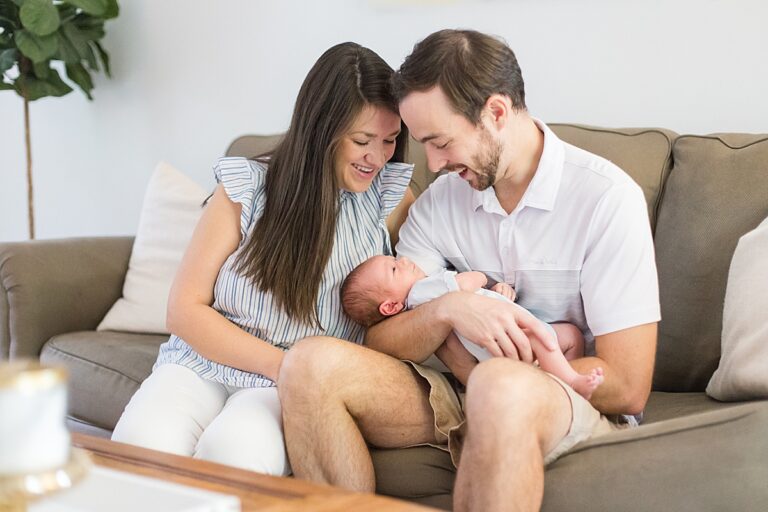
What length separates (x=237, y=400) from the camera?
1928 mm

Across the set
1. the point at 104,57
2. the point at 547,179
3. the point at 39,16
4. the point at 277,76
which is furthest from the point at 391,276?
the point at 104,57

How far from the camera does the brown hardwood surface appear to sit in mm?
1136

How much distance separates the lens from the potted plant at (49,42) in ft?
11.0

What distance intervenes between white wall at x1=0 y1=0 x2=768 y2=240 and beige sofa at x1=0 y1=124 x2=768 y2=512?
0.30m

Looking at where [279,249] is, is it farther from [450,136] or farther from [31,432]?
[31,432]

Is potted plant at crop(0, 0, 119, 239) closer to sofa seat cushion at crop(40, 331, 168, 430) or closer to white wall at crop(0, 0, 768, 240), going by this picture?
white wall at crop(0, 0, 768, 240)

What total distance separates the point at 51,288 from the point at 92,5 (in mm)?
1230

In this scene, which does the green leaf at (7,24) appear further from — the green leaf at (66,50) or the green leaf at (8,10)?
the green leaf at (66,50)

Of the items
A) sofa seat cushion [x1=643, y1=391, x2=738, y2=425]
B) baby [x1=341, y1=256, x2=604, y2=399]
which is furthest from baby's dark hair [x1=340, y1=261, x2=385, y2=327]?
sofa seat cushion [x1=643, y1=391, x2=738, y2=425]

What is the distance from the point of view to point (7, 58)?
3.47 m

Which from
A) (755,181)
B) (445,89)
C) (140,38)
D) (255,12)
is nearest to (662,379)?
(755,181)

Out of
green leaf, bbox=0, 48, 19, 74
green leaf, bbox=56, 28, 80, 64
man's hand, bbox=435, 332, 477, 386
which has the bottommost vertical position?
man's hand, bbox=435, 332, 477, 386

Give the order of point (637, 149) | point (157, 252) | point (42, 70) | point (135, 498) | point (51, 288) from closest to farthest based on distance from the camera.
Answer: point (135, 498), point (637, 149), point (51, 288), point (157, 252), point (42, 70)

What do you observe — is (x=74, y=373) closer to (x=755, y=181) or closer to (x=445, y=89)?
(x=445, y=89)
